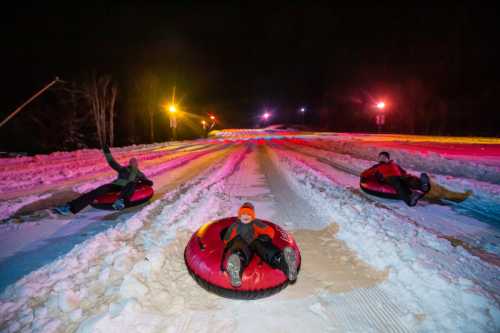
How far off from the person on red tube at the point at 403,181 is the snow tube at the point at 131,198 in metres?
6.04

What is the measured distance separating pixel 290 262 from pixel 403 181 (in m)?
5.11

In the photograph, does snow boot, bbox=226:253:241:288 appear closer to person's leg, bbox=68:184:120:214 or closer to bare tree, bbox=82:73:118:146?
person's leg, bbox=68:184:120:214

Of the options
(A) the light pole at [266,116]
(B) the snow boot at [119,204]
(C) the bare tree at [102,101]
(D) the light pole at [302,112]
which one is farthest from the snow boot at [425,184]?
(A) the light pole at [266,116]

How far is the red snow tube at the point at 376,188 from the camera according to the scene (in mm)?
6723

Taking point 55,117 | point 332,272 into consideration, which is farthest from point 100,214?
point 55,117

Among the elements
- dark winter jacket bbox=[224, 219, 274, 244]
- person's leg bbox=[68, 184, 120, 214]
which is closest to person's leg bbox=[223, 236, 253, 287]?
dark winter jacket bbox=[224, 219, 274, 244]

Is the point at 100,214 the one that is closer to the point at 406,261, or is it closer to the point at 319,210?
the point at 319,210

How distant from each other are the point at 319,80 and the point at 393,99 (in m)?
23.6

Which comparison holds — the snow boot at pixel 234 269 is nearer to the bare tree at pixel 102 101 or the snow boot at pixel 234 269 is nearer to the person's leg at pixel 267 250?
the person's leg at pixel 267 250

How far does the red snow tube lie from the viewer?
6723 millimetres

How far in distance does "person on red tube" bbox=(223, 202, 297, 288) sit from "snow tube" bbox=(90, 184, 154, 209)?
3.56 metres

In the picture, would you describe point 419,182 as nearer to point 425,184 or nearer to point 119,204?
point 425,184

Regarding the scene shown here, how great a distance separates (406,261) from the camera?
12.3ft

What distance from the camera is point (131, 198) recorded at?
20.0 ft
